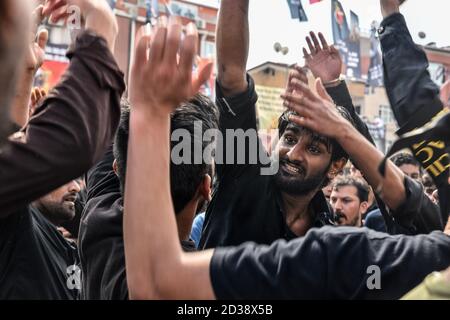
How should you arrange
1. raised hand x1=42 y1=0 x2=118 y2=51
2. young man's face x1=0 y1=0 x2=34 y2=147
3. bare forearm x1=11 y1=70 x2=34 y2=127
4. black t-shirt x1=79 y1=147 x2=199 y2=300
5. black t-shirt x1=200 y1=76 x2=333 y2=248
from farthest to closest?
black t-shirt x1=200 y1=76 x2=333 y2=248 → bare forearm x1=11 y1=70 x2=34 y2=127 → black t-shirt x1=79 y1=147 x2=199 y2=300 → raised hand x1=42 y1=0 x2=118 y2=51 → young man's face x1=0 y1=0 x2=34 y2=147

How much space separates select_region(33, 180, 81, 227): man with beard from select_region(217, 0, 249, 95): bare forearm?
105 cm

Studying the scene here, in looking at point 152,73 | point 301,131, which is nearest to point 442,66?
point 301,131

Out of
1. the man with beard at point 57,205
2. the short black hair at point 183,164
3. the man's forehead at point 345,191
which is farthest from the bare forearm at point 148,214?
the man's forehead at point 345,191

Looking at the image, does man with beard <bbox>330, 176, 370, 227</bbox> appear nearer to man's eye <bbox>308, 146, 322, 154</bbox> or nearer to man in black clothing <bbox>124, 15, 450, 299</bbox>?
man's eye <bbox>308, 146, 322, 154</bbox>

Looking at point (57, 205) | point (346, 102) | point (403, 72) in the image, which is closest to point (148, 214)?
point (403, 72)

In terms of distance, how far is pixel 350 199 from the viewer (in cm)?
528

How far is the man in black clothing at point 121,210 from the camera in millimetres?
1559

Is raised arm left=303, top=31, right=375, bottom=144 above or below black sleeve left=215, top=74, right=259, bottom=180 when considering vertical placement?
above

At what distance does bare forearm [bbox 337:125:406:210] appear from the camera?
1.77 m

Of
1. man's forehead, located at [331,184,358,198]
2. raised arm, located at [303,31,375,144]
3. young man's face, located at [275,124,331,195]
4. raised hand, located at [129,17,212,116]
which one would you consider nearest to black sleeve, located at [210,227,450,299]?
raised hand, located at [129,17,212,116]

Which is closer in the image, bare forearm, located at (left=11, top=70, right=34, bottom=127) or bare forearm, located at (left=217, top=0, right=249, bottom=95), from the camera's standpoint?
bare forearm, located at (left=11, top=70, right=34, bottom=127)

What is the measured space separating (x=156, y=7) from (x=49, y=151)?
72.9ft

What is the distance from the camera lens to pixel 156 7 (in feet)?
74.4

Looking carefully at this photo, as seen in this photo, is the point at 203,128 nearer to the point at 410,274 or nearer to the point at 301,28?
the point at 410,274
